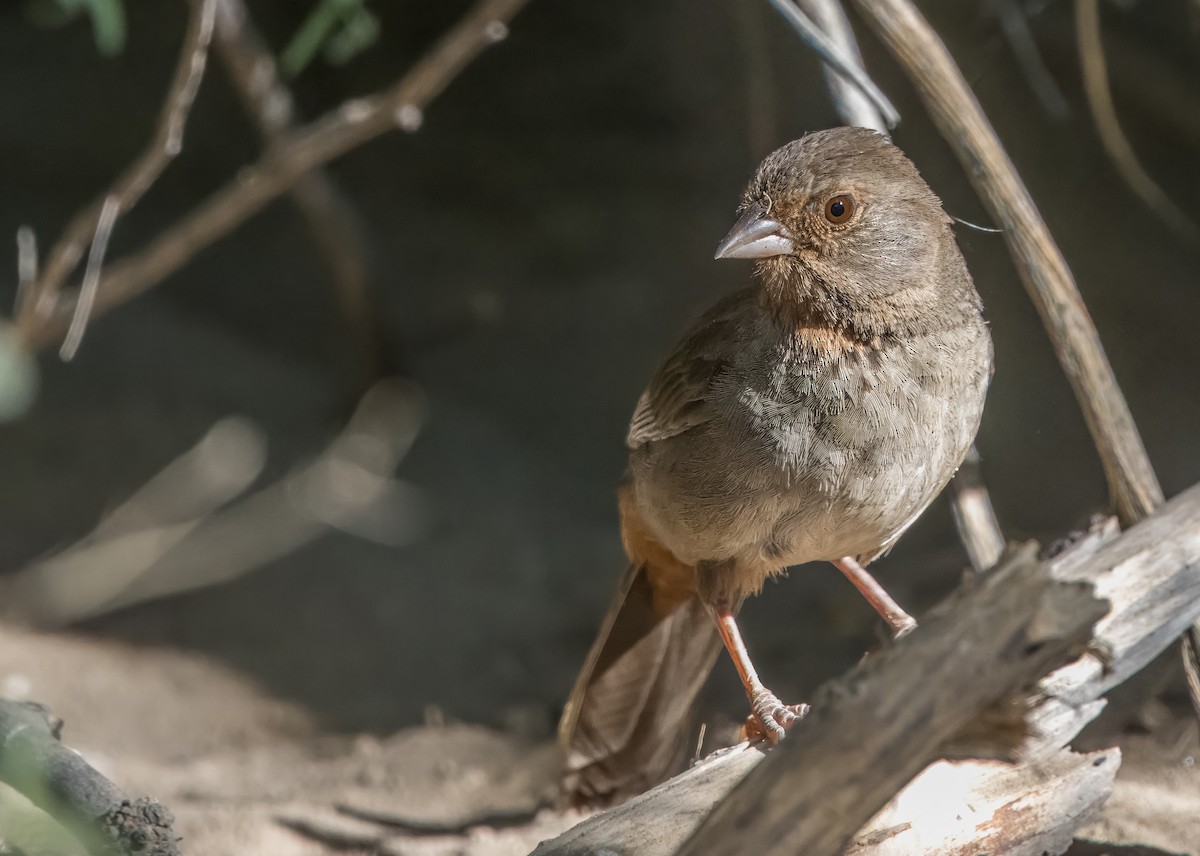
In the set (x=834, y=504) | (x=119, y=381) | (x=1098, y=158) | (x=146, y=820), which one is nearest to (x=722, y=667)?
(x=834, y=504)

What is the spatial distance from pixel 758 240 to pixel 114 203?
2.83m

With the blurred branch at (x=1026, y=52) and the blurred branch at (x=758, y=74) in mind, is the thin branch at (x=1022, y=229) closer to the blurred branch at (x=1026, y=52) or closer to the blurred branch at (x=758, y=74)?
the blurred branch at (x=1026, y=52)

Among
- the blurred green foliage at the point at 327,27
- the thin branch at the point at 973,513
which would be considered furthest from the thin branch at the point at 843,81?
the blurred green foliage at the point at 327,27

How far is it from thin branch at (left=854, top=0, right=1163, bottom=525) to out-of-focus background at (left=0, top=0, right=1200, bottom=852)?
1106 mm

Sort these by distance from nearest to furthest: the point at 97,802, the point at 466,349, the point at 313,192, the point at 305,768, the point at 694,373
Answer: the point at 97,802
the point at 694,373
the point at 305,768
the point at 313,192
the point at 466,349

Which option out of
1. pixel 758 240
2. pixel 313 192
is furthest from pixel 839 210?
pixel 313 192

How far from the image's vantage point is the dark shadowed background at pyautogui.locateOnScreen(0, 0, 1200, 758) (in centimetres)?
527

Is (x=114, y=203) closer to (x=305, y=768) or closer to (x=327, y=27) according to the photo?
(x=327, y=27)

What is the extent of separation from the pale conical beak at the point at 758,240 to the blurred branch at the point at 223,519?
158 inches

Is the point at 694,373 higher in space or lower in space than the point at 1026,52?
lower

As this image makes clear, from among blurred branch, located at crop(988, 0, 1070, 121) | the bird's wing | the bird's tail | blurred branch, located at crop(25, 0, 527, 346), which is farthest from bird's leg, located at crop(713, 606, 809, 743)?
→ blurred branch, located at crop(988, 0, 1070, 121)

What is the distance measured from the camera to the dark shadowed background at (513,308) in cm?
527

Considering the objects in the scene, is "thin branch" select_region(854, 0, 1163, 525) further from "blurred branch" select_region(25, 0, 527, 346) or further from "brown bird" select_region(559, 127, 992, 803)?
"blurred branch" select_region(25, 0, 527, 346)

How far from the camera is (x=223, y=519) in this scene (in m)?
6.87
